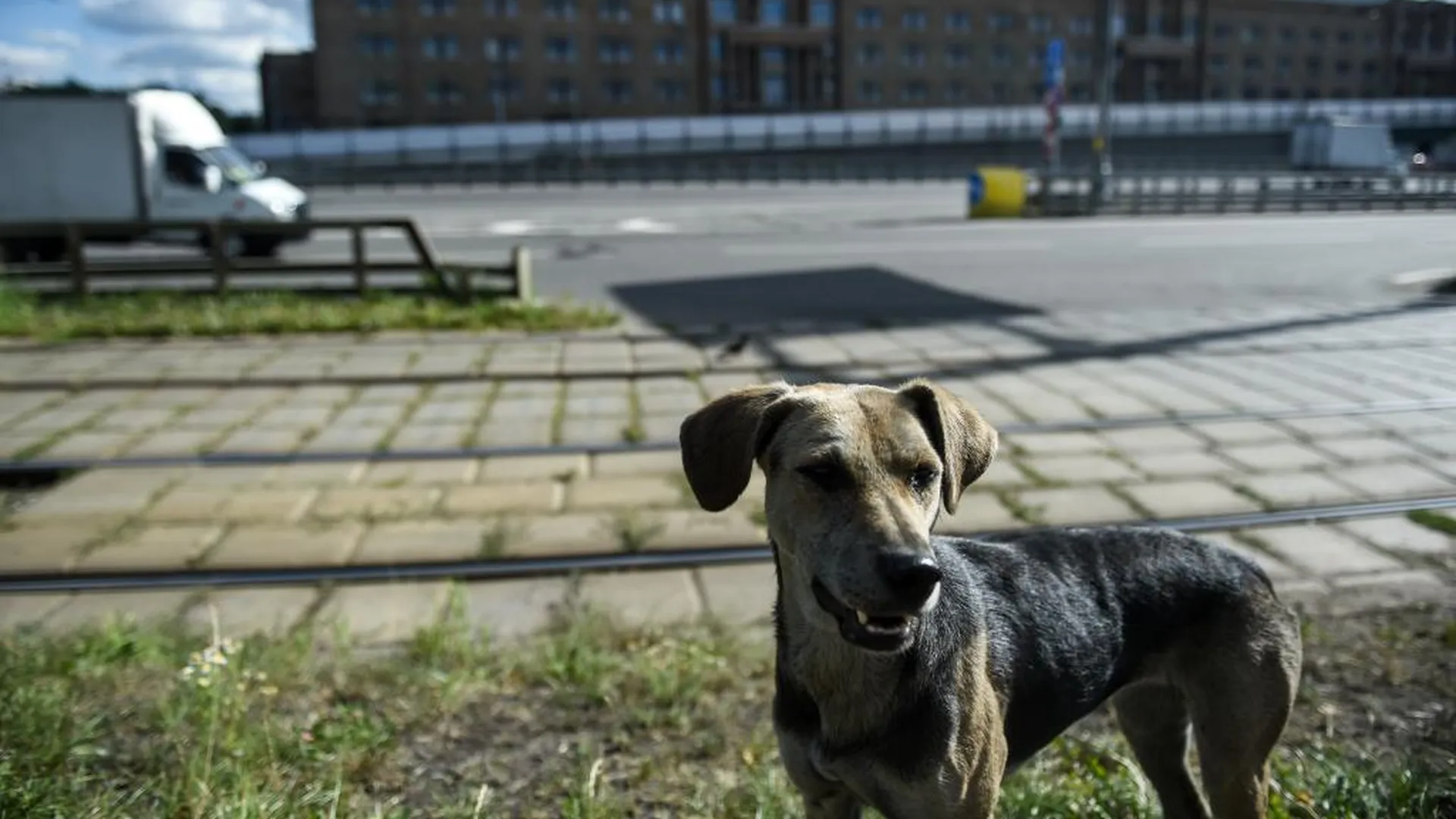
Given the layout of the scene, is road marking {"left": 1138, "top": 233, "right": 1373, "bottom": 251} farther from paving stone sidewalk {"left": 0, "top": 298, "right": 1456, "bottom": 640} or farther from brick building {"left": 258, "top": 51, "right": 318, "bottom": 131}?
brick building {"left": 258, "top": 51, "right": 318, "bottom": 131}

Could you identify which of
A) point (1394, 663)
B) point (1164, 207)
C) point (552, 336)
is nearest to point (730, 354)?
point (552, 336)

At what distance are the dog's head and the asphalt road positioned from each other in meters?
8.62

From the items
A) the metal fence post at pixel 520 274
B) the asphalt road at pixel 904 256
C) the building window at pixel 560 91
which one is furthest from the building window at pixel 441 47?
the metal fence post at pixel 520 274

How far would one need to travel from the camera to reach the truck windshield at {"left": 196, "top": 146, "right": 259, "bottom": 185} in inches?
819

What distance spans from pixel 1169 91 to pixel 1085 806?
94089 millimetres

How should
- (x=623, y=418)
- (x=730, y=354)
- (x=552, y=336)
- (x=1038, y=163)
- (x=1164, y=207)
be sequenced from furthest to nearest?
(x=1038, y=163)
(x=1164, y=207)
(x=552, y=336)
(x=730, y=354)
(x=623, y=418)

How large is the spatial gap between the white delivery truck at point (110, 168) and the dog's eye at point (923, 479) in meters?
20.6

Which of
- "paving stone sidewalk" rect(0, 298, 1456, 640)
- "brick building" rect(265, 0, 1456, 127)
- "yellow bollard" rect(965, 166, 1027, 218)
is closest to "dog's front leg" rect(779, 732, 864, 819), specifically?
"paving stone sidewalk" rect(0, 298, 1456, 640)

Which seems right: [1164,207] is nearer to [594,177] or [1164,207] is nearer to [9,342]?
[594,177]

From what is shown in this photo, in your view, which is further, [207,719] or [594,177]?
[594,177]

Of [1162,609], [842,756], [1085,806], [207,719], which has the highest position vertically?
[1162,609]

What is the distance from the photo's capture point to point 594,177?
131 feet

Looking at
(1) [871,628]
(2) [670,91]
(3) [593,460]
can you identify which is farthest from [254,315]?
(2) [670,91]

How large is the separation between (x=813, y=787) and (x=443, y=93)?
7284 centimetres
